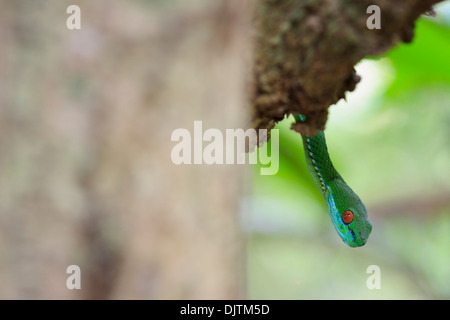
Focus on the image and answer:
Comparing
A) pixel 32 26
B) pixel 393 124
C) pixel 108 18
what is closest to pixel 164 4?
pixel 108 18

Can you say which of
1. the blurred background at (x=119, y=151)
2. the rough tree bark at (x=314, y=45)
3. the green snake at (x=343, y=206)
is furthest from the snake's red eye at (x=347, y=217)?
the blurred background at (x=119, y=151)

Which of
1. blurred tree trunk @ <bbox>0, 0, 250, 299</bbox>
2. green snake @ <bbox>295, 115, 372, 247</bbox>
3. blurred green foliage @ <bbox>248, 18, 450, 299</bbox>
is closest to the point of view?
blurred tree trunk @ <bbox>0, 0, 250, 299</bbox>

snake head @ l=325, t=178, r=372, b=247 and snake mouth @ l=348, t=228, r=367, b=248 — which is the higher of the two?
snake head @ l=325, t=178, r=372, b=247

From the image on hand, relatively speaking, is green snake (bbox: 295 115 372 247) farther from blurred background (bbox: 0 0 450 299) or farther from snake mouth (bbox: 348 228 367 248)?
blurred background (bbox: 0 0 450 299)

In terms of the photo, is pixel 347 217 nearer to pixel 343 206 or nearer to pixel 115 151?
pixel 343 206

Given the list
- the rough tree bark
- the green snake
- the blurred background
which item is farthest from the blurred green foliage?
the blurred background

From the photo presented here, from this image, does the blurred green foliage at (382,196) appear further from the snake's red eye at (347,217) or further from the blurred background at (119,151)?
the blurred background at (119,151)

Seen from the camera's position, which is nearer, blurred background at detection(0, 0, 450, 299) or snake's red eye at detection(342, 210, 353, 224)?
blurred background at detection(0, 0, 450, 299)
